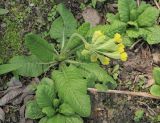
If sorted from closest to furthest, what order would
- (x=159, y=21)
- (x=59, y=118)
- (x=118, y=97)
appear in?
1. (x=59, y=118)
2. (x=118, y=97)
3. (x=159, y=21)

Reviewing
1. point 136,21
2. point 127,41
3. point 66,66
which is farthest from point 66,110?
point 136,21

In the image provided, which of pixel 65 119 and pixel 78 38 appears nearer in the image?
pixel 65 119

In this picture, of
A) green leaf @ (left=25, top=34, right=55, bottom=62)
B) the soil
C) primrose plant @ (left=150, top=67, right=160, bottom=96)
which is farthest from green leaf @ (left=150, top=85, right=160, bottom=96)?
green leaf @ (left=25, top=34, right=55, bottom=62)

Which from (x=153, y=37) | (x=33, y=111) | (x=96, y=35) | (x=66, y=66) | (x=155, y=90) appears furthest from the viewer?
(x=153, y=37)

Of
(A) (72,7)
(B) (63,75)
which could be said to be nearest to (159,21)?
(A) (72,7)

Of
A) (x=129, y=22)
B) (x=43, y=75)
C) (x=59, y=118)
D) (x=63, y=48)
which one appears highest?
(x=129, y=22)

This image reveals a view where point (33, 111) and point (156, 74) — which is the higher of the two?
point (156, 74)

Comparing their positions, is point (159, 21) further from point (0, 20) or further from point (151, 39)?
point (0, 20)

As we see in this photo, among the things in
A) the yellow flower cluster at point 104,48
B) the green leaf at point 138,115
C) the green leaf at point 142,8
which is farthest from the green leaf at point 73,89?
the green leaf at point 142,8

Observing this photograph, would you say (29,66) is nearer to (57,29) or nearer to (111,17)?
(57,29)
